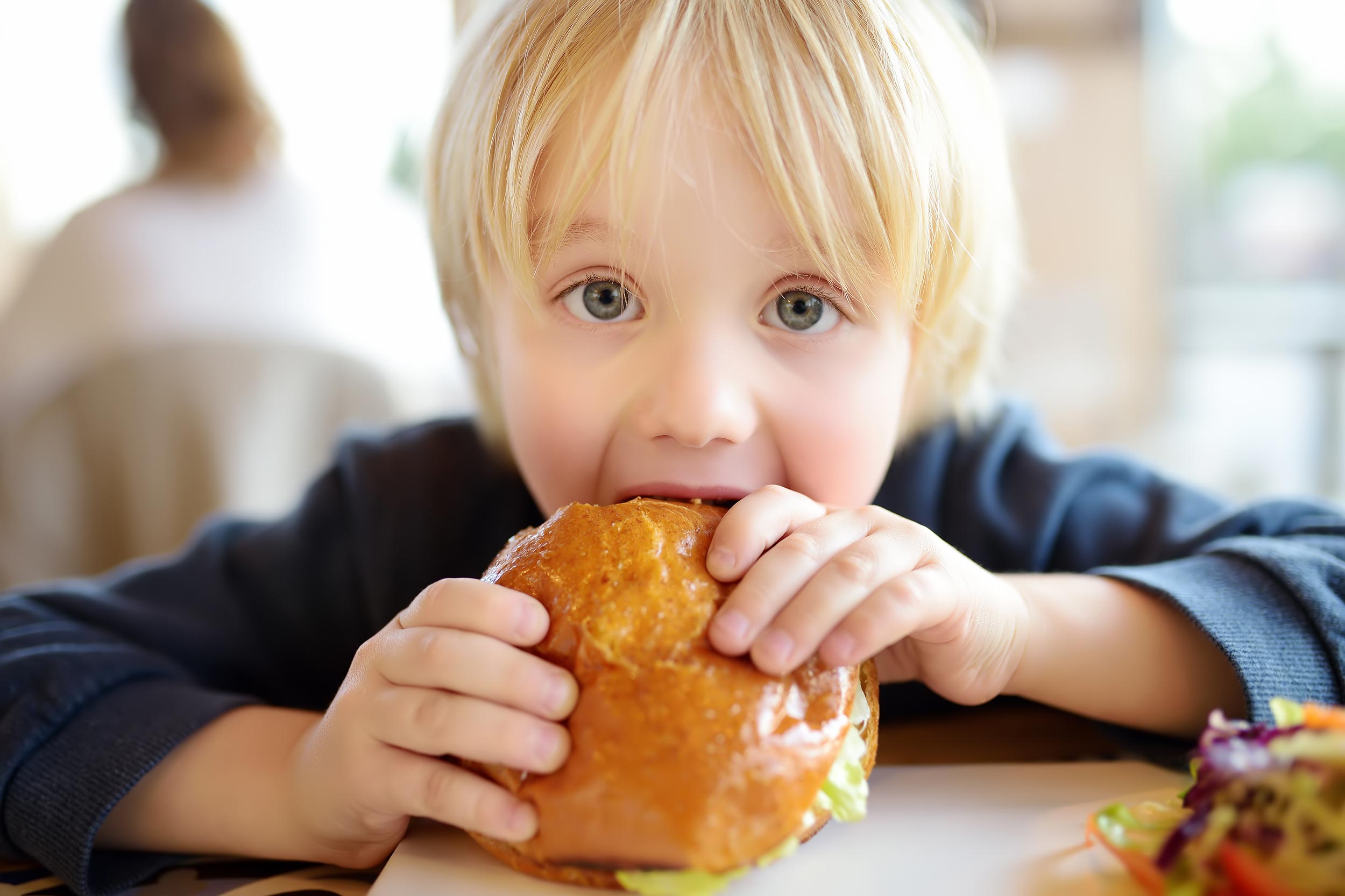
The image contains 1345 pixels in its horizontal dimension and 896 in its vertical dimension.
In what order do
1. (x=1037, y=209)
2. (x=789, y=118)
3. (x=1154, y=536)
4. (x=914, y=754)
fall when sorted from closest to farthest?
1. (x=789, y=118)
2. (x=914, y=754)
3. (x=1154, y=536)
4. (x=1037, y=209)

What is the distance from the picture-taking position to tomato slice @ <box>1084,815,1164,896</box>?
0.49 meters

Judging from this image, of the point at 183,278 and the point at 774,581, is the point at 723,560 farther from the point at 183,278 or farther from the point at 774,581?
the point at 183,278

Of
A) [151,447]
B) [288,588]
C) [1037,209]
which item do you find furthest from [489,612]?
[1037,209]

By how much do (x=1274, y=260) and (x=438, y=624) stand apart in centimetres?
455

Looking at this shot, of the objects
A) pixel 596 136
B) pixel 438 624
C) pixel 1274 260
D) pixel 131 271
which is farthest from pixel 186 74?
pixel 1274 260

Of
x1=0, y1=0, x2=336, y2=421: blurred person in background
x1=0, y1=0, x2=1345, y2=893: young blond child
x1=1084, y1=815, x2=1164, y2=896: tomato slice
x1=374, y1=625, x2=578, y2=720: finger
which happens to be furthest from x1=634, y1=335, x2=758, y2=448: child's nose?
x1=0, y1=0, x2=336, y2=421: blurred person in background

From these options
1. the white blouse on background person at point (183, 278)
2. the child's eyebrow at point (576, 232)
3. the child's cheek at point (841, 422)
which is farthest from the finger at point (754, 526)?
the white blouse on background person at point (183, 278)

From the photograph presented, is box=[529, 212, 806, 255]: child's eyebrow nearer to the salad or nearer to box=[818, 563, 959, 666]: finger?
box=[818, 563, 959, 666]: finger

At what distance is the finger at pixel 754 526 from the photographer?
0.60 metres

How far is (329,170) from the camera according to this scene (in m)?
4.04

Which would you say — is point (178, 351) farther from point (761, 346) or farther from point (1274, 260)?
point (1274, 260)

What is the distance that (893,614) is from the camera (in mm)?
574

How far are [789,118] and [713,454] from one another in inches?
9.5

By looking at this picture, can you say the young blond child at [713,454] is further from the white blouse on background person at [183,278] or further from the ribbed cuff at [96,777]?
the white blouse on background person at [183,278]
